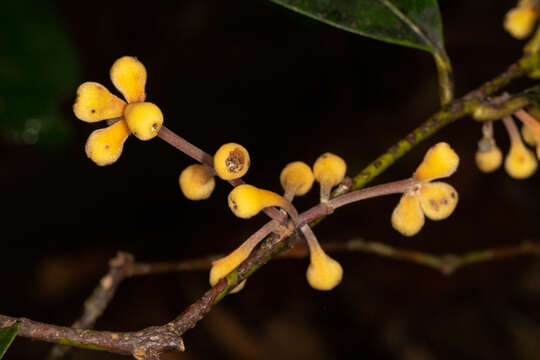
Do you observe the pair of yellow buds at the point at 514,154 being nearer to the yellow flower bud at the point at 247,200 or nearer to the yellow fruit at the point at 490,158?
the yellow fruit at the point at 490,158

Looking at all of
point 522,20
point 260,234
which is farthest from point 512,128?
point 260,234

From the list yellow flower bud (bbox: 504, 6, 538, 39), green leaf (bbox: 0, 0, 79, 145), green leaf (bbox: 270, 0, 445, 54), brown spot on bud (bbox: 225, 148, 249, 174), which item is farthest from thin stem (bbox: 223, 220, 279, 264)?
green leaf (bbox: 0, 0, 79, 145)

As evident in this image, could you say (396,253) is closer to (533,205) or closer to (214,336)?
(214,336)

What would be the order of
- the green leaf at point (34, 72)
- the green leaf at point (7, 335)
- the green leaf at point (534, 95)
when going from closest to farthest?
1. the green leaf at point (7, 335)
2. the green leaf at point (534, 95)
3. the green leaf at point (34, 72)

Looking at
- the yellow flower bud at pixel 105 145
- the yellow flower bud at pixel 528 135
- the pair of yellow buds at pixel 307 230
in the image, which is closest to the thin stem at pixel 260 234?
the pair of yellow buds at pixel 307 230

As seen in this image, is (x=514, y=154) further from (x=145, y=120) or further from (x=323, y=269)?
(x=145, y=120)

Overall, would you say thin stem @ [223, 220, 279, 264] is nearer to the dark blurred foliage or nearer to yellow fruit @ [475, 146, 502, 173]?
yellow fruit @ [475, 146, 502, 173]

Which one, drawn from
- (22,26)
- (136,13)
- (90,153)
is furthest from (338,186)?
(136,13)
